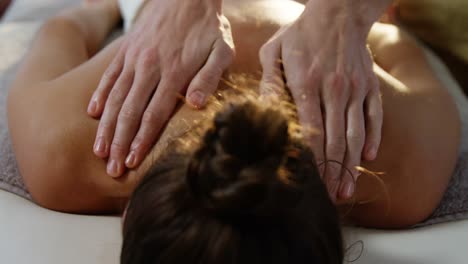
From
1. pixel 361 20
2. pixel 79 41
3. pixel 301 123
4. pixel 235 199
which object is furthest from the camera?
pixel 79 41

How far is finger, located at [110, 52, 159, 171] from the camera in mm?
877

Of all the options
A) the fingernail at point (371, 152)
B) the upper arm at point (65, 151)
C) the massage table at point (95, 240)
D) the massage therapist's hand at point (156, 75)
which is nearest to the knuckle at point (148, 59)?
the massage therapist's hand at point (156, 75)

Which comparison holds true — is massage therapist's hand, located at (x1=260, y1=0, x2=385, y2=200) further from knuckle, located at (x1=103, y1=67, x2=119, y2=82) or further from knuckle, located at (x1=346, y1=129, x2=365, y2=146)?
knuckle, located at (x1=103, y1=67, x2=119, y2=82)

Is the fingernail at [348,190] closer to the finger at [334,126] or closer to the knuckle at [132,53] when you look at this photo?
the finger at [334,126]

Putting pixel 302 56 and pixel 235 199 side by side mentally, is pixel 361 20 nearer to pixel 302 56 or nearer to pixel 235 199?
pixel 302 56

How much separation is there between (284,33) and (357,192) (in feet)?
0.88

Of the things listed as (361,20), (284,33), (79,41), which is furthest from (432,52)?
(79,41)

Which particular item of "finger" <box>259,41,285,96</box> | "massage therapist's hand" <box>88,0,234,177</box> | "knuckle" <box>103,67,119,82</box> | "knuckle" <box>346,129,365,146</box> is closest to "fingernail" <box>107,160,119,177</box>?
"massage therapist's hand" <box>88,0,234,177</box>

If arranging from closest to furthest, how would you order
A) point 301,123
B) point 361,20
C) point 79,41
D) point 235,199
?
point 235,199 → point 301,123 → point 361,20 → point 79,41

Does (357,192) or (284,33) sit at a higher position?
(284,33)

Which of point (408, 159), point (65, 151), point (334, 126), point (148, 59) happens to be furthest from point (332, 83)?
point (65, 151)

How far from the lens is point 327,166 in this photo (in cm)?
85

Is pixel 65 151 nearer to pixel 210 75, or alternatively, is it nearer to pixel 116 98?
pixel 116 98

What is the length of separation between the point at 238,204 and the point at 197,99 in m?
0.32
